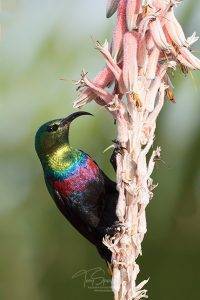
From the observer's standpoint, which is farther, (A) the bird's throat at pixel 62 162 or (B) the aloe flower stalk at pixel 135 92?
(A) the bird's throat at pixel 62 162

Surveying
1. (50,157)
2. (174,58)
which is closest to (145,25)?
(174,58)

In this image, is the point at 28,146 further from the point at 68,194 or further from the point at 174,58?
the point at 174,58

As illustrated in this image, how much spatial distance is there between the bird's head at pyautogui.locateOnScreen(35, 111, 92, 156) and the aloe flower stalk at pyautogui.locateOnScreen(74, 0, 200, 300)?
325 millimetres

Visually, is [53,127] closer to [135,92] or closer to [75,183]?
[75,183]

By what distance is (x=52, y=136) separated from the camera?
42.4 inches

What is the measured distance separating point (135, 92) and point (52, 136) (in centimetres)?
38

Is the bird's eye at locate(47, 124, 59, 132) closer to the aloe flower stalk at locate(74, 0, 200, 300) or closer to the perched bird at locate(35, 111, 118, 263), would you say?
the perched bird at locate(35, 111, 118, 263)

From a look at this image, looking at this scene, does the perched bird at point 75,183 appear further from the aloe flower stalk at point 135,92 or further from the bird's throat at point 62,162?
the aloe flower stalk at point 135,92

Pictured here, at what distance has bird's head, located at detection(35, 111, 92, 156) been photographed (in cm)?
108

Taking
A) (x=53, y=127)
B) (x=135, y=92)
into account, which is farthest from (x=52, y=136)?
(x=135, y=92)

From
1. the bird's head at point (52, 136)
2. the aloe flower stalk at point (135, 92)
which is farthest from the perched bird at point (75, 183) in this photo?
the aloe flower stalk at point (135, 92)

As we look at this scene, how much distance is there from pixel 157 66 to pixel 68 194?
1.36 feet

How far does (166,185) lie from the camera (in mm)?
1450

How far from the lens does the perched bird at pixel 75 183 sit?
1.08 meters
